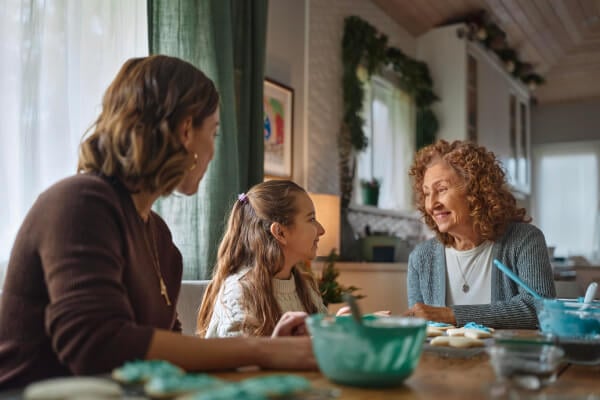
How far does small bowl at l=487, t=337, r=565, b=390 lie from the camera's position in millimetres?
914

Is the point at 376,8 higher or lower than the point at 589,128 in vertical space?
higher

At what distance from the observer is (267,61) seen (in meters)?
3.85

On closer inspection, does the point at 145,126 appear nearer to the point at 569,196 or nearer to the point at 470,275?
the point at 470,275

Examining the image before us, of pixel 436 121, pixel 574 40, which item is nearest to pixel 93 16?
pixel 436 121

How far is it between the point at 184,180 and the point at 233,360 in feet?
1.34

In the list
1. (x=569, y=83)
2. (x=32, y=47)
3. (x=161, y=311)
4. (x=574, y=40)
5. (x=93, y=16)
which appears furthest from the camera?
(x=569, y=83)

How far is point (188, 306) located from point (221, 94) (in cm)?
139

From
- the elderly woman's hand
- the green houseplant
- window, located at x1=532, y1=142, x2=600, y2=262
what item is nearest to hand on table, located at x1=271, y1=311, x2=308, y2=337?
the elderly woman's hand

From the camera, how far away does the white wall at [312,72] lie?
4.00 m

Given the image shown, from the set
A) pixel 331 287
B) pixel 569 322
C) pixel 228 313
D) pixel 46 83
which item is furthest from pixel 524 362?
pixel 331 287

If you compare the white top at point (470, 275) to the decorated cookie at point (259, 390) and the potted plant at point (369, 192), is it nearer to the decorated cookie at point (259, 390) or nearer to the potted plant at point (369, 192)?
the decorated cookie at point (259, 390)

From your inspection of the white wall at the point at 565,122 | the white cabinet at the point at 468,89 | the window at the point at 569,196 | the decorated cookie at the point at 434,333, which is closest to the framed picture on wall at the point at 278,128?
the white cabinet at the point at 468,89

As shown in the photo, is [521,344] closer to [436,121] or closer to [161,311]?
[161,311]

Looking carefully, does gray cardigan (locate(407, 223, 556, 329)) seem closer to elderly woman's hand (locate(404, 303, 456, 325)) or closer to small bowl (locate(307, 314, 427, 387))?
elderly woman's hand (locate(404, 303, 456, 325))
